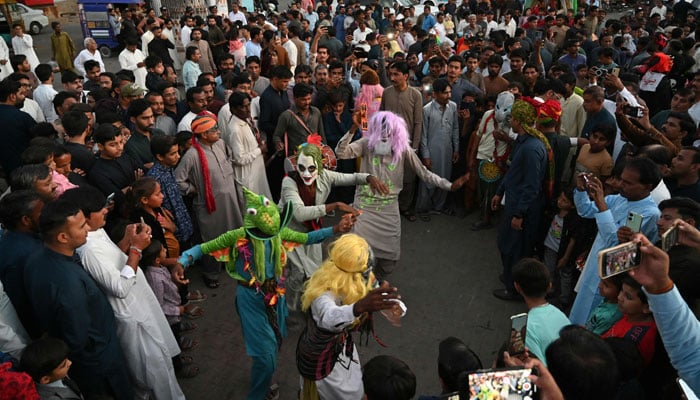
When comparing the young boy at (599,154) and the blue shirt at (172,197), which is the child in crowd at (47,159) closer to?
the blue shirt at (172,197)

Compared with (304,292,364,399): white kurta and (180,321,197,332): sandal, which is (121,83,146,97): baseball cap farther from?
(304,292,364,399): white kurta

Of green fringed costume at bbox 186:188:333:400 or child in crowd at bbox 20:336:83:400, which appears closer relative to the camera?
child in crowd at bbox 20:336:83:400

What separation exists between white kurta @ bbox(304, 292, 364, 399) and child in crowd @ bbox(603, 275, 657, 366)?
60.2 inches

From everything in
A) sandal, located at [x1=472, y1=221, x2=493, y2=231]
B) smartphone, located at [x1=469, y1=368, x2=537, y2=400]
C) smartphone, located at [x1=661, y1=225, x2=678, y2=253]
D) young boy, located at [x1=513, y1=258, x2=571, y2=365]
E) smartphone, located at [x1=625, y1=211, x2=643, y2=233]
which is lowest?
sandal, located at [x1=472, y1=221, x2=493, y2=231]

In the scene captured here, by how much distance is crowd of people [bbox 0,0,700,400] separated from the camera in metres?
2.66

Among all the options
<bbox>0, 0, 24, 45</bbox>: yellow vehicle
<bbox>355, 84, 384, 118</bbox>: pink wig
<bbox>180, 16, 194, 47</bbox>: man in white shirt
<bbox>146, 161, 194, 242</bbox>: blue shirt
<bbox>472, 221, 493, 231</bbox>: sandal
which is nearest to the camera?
<bbox>146, 161, 194, 242</bbox>: blue shirt

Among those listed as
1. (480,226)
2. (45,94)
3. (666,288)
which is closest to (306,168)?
(666,288)

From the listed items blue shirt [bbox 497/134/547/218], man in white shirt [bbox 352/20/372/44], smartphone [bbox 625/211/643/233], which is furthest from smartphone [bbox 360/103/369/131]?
man in white shirt [bbox 352/20/372/44]

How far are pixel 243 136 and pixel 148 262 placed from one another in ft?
7.72

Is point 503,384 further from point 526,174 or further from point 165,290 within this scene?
point 526,174

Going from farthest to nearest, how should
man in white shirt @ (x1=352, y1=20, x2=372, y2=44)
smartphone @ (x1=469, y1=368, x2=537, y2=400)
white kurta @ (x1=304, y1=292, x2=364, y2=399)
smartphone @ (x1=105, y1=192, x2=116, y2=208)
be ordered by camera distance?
man in white shirt @ (x1=352, y1=20, x2=372, y2=44) < smartphone @ (x1=105, y1=192, x2=116, y2=208) < white kurta @ (x1=304, y1=292, x2=364, y2=399) < smartphone @ (x1=469, y1=368, x2=537, y2=400)

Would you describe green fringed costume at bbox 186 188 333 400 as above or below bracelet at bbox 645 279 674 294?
below

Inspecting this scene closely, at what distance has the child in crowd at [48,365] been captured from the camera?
271 centimetres

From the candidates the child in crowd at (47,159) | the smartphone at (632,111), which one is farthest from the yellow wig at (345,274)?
the smartphone at (632,111)
